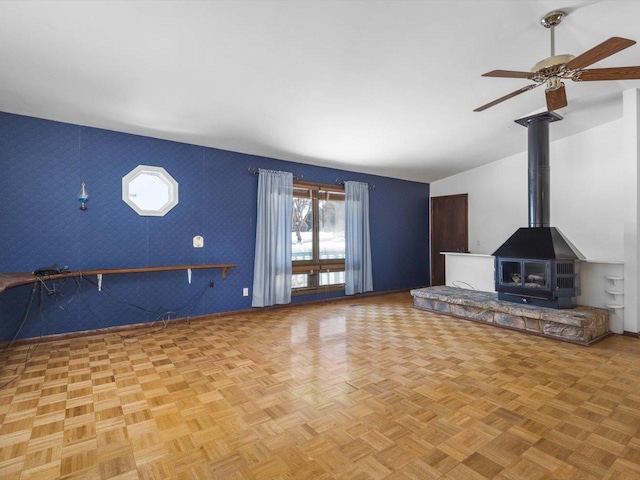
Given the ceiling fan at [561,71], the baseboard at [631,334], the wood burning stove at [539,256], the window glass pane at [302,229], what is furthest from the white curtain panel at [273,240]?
the baseboard at [631,334]

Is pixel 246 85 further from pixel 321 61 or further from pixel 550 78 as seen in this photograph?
pixel 550 78

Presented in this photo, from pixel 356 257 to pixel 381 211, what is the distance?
1171 mm

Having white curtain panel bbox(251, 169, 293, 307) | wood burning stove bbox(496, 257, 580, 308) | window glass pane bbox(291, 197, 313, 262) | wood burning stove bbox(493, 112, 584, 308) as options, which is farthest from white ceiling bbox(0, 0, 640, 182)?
wood burning stove bbox(496, 257, 580, 308)

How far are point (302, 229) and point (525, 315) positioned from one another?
3299mm

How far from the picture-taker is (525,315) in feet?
12.5

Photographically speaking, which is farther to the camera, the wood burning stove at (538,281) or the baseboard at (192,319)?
the wood burning stove at (538,281)

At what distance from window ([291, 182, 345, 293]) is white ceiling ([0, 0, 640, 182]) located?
1265 millimetres

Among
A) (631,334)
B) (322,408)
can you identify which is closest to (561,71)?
(322,408)

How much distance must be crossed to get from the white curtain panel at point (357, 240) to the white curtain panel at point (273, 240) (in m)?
1.19

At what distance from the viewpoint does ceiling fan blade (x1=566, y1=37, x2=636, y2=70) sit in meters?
1.93

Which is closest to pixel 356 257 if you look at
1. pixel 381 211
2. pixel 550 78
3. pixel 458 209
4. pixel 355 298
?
pixel 355 298

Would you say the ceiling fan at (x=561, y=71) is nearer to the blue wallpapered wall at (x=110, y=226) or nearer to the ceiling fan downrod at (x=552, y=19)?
the ceiling fan downrod at (x=552, y=19)

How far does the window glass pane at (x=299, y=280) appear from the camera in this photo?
5.32m

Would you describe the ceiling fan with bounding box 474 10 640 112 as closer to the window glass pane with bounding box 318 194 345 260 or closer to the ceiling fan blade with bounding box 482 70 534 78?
the ceiling fan blade with bounding box 482 70 534 78
